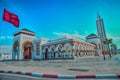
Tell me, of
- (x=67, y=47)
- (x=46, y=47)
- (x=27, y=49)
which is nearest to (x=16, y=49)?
(x=27, y=49)

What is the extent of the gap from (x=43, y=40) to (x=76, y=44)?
10086 mm

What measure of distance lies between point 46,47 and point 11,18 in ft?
52.5

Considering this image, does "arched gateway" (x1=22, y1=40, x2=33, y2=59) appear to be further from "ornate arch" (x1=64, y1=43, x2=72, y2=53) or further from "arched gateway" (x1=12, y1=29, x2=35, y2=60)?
"ornate arch" (x1=64, y1=43, x2=72, y2=53)

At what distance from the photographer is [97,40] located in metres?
37.0

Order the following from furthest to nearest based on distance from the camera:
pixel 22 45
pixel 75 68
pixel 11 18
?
1. pixel 22 45
2. pixel 11 18
3. pixel 75 68

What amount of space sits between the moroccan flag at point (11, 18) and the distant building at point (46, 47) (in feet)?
39.3

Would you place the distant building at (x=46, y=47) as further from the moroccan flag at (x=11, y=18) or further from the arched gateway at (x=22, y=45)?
the moroccan flag at (x=11, y=18)

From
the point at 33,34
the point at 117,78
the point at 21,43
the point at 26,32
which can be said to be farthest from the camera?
the point at 33,34

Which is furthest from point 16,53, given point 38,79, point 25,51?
point 38,79

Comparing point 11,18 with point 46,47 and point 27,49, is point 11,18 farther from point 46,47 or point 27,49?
point 27,49

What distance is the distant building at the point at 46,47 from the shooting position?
20.4 metres

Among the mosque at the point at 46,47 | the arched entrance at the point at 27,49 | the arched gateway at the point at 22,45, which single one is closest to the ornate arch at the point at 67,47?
the mosque at the point at 46,47

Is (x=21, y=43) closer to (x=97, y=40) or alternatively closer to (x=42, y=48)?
(x=42, y=48)

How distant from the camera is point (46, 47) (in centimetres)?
2472
